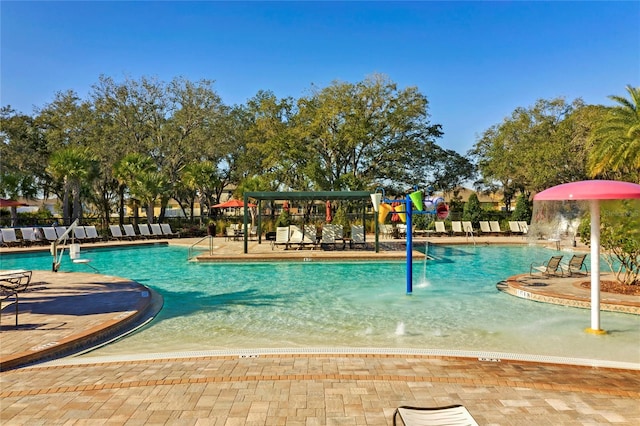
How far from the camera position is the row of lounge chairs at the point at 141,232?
2311 cm

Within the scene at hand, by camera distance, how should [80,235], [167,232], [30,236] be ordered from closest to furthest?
[30,236], [80,235], [167,232]

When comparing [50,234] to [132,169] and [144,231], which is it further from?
[132,169]

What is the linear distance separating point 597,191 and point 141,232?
2283cm

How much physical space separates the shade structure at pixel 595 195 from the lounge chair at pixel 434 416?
14.9 ft

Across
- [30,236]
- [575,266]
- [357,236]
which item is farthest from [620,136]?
[30,236]

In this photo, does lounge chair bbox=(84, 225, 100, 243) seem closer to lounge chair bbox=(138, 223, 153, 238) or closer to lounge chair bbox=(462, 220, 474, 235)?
lounge chair bbox=(138, 223, 153, 238)

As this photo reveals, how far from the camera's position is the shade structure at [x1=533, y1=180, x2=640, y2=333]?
19.8ft

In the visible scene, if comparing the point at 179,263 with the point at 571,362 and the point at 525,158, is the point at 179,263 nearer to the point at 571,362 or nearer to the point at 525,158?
the point at 571,362

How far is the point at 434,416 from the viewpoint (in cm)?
288

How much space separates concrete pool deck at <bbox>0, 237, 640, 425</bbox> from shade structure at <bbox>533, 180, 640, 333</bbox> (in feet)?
7.10

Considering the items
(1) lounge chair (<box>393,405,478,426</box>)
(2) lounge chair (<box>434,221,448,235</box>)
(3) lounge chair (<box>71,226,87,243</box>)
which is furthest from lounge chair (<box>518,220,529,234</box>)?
(1) lounge chair (<box>393,405,478,426</box>)

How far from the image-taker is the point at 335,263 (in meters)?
15.8

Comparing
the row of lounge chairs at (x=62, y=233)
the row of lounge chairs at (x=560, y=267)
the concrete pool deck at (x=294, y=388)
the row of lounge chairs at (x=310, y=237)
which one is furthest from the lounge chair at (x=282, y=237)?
the concrete pool deck at (x=294, y=388)

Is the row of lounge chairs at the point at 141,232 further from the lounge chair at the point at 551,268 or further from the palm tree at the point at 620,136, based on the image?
the palm tree at the point at 620,136
